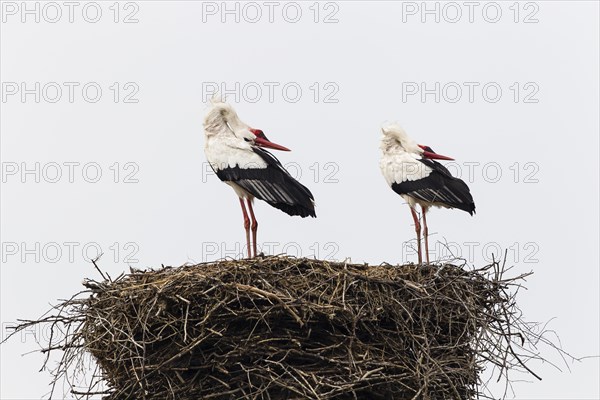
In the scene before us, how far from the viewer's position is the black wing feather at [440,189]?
461 inches

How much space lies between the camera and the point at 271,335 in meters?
9.51

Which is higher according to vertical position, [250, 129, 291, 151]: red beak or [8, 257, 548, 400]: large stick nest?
[250, 129, 291, 151]: red beak

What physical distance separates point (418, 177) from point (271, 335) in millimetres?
3022

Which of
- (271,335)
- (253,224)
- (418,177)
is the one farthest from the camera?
(418,177)

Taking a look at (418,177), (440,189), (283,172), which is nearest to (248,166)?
(283,172)

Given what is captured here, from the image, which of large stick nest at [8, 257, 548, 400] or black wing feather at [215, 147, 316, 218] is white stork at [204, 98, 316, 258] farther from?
large stick nest at [8, 257, 548, 400]

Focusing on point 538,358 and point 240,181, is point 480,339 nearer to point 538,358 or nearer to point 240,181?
point 538,358

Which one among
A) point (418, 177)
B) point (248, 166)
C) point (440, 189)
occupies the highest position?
point (248, 166)

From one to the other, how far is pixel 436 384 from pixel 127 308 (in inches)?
95.0

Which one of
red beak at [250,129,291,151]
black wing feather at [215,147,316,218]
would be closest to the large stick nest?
black wing feather at [215,147,316,218]

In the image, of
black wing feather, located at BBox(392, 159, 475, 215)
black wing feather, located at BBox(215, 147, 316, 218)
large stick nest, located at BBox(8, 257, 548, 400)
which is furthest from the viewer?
black wing feather, located at BBox(392, 159, 475, 215)

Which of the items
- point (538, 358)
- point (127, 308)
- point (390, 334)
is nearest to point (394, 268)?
point (390, 334)

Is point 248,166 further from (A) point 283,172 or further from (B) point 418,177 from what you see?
(B) point 418,177

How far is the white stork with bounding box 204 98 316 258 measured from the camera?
432 inches
